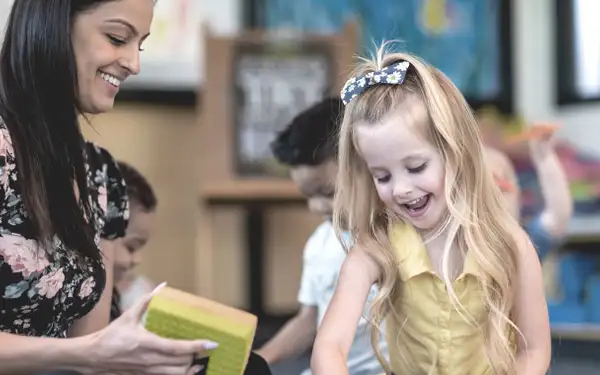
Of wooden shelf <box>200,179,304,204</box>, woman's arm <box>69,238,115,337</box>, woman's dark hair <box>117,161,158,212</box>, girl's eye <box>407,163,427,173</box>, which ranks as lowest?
wooden shelf <box>200,179,304,204</box>

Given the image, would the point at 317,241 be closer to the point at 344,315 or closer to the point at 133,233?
the point at 133,233

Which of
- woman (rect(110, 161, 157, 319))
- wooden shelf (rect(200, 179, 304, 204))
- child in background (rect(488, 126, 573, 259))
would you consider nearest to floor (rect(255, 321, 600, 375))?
child in background (rect(488, 126, 573, 259))

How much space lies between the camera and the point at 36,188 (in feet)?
3.29

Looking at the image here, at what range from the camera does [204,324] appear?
2.89 feet

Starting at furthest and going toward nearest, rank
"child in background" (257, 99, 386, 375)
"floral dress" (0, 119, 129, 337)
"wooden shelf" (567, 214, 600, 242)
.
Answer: "wooden shelf" (567, 214, 600, 242) → "child in background" (257, 99, 386, 375) → "floral dress" (0, 119, 129, 337)

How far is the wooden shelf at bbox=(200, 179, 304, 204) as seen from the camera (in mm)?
2811

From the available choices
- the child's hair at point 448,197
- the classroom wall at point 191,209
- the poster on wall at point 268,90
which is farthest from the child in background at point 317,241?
the classroom wall at point 191,209

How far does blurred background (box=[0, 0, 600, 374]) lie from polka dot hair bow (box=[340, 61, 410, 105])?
177 cm

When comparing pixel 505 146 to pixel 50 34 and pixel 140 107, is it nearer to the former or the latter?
pixel 140 107

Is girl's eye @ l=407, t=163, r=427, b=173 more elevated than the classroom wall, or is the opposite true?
girl's eye @ l=407, t=163, r=427, b=173

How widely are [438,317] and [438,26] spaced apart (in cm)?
249

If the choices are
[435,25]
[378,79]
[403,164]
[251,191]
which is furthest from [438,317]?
[435,25]

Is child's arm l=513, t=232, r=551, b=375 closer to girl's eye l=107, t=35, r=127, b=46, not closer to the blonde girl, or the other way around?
the blonde girl

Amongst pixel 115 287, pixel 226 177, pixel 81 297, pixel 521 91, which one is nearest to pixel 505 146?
pixel 521 91
